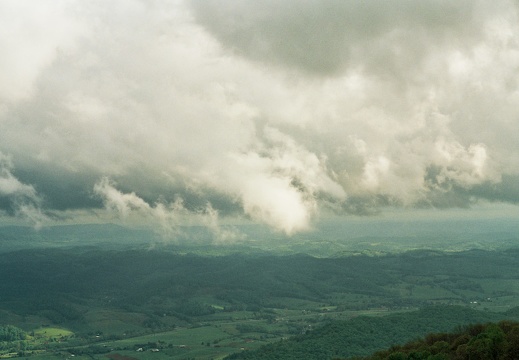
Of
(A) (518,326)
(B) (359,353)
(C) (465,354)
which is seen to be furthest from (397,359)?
(B) (359,353)

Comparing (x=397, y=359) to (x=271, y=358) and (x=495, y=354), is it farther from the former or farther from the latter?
(x=271, y=358)

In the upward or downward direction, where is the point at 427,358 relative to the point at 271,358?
upward

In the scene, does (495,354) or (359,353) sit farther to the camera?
(359,353)

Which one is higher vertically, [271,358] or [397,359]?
[397,359]

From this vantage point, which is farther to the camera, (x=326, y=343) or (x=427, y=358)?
(x=326, y=343)

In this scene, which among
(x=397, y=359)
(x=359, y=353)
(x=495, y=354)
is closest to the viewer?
(x=495, y=354)

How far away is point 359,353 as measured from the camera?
7333 inches

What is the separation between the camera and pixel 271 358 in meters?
188

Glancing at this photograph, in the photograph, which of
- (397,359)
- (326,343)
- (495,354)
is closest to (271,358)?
(326,343)

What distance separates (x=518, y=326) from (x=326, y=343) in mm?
118929

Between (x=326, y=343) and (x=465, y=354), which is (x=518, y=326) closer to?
(x=465, y=354)

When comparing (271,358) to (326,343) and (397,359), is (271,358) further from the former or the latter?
(397,359)

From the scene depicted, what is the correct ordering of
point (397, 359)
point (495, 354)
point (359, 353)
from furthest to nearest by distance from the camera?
point (359, 353) < point (397, 359) < point (495, 354)

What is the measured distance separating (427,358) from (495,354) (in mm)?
9844
